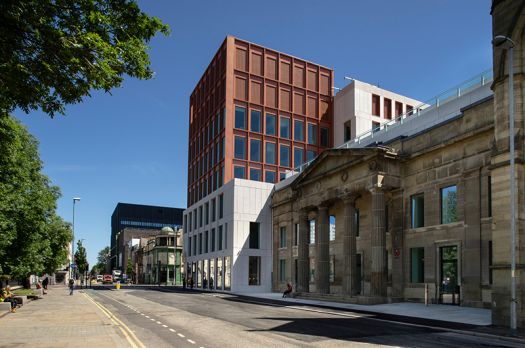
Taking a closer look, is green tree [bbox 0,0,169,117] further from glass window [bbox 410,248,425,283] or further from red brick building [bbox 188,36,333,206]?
red brick building [bbox 188,36,333,206]

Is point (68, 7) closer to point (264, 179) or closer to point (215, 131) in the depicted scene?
point (264, 179)

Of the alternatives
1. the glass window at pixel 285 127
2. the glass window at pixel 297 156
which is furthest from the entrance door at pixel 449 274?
the glass window at pixel 285 127

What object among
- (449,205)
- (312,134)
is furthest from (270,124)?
(449,205)

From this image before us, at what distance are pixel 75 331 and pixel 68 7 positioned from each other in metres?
13.0

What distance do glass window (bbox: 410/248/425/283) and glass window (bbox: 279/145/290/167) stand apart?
3336 centimetres

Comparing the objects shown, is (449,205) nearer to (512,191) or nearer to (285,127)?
(512,191)

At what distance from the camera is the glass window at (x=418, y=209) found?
1297 inches

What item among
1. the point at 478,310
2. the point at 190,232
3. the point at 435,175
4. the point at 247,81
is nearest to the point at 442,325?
the point at 478,310

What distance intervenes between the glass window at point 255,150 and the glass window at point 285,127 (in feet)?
12.5

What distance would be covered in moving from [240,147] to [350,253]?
29.8 metres

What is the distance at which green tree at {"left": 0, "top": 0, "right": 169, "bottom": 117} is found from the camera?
30.2ft

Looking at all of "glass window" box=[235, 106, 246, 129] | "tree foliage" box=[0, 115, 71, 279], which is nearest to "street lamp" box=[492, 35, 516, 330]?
"tree foliage" box=[0, 115, 71, 279]

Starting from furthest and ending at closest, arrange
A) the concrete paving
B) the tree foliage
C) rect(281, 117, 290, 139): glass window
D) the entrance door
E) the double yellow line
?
rect(281, 117, 290, 139): glass window < the entrance door < the tree foliage < the concrete paving < the double yellow line

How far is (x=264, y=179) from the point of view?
63.4 metres
